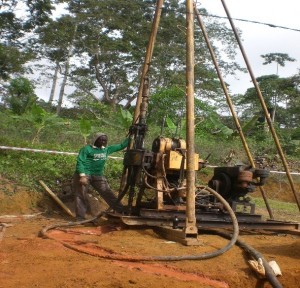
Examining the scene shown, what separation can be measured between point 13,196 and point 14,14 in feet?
24.3

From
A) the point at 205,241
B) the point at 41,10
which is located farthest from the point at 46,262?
the point at 41,10

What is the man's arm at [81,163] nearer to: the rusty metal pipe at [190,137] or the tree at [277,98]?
the rusty metal pipe at [190,137]

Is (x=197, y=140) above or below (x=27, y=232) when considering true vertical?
above

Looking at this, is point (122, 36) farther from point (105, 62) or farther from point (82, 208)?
point (82, 208)

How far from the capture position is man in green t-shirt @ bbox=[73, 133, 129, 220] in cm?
821

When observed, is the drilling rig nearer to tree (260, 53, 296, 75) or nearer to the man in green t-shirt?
the man in green t-shirt

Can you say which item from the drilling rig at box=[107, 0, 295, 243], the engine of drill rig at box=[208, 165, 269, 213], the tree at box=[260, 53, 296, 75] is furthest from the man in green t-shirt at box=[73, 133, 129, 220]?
the tree at box=[260, 53, 296, 75]

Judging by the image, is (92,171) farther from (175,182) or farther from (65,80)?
(65,80)

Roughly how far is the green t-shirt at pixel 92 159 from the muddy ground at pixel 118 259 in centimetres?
131

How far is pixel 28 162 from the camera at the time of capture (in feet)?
34.1

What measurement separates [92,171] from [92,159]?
0.78 ft

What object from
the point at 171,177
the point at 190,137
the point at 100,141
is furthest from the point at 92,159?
the point at 190,137

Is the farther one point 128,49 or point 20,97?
point 128,49

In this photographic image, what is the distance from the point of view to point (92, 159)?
845 centimetres
